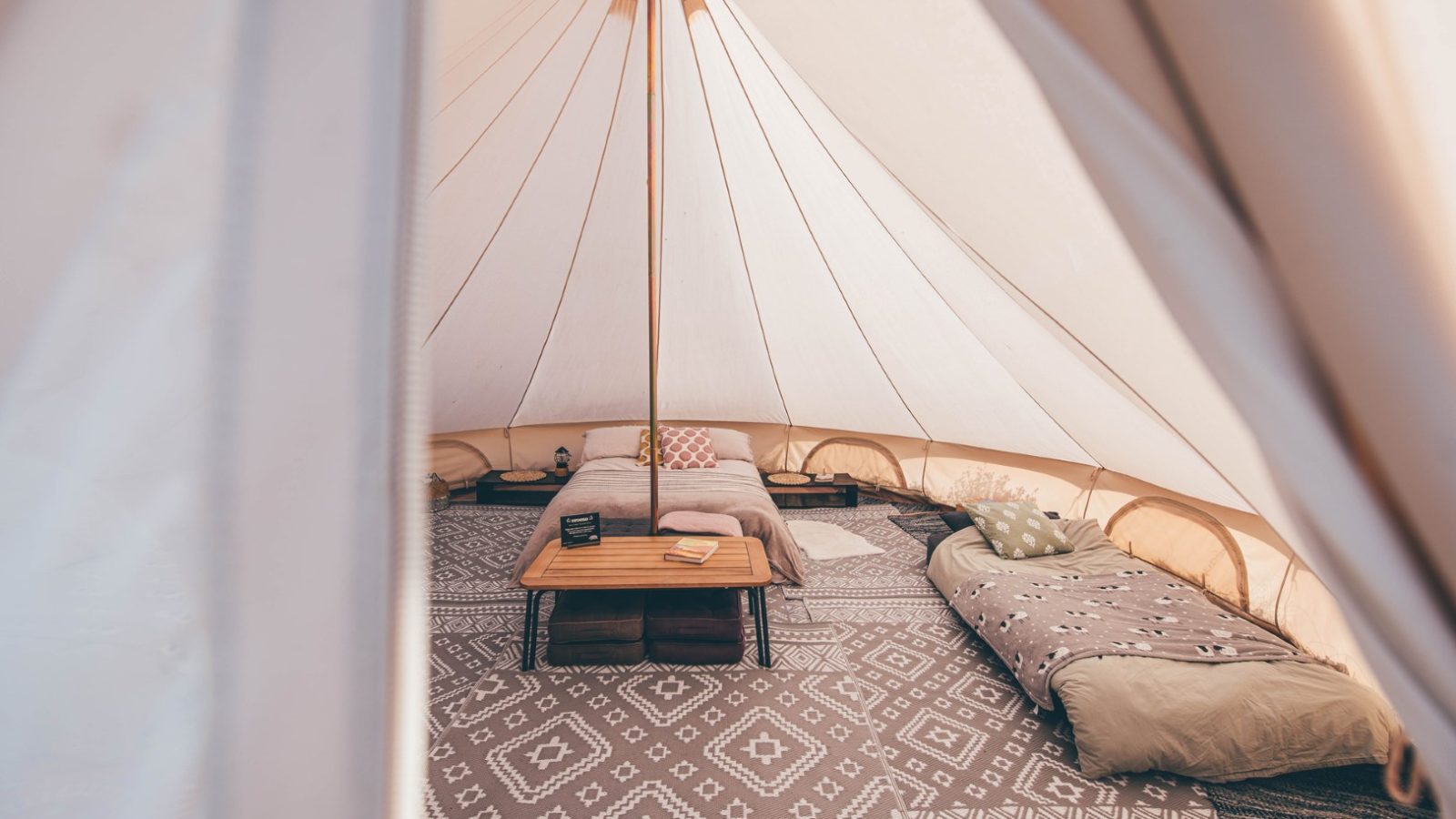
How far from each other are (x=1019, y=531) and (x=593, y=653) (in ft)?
8.98

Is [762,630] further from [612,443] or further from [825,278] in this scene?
[612,443]

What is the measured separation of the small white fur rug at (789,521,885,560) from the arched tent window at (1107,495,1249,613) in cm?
173

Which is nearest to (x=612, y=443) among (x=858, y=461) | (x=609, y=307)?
(x=609, y=307)

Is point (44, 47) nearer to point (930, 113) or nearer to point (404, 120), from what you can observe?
point (404, 120)

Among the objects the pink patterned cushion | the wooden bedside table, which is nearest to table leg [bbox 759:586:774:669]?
the pink patterned cushion

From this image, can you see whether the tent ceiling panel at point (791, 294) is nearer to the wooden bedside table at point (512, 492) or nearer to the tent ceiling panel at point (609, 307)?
the tent ceiling panel at point (609, 307)

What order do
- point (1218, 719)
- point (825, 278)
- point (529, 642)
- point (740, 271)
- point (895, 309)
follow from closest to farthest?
point (1218, 719), point (529, 642), point (895, 309), point (825, 278), point (740, 271)

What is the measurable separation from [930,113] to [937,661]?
2579 mm

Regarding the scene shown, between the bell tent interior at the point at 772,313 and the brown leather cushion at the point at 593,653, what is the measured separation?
0.07 feet

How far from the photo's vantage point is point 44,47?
0.69 m

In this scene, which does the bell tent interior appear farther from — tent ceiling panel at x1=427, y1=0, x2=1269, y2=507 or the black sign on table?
the black sign on table

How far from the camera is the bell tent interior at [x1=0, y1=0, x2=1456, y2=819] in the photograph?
534 mm

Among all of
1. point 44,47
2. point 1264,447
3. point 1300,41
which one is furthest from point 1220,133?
point 44,47

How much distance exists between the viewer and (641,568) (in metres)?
2.80
